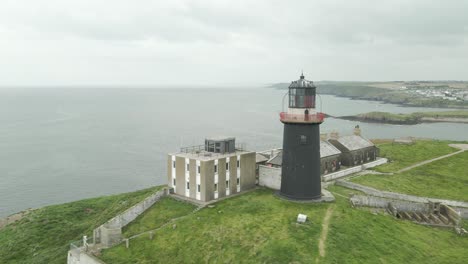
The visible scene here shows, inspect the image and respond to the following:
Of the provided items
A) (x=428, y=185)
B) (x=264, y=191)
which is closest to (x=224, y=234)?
(x=264, y=191)

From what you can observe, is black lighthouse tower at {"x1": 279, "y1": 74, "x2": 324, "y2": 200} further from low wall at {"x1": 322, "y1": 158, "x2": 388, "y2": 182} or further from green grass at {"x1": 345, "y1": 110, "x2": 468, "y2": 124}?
green grass at {"x1": 345, "y1": 110, "x2": 468, "y2": 124}

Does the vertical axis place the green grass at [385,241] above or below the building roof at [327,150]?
below

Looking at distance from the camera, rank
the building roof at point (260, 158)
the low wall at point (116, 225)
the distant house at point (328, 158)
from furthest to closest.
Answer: the distant house at point (328, 158) < the building roof at point (260, 158) < the low wall at point (116, 225)

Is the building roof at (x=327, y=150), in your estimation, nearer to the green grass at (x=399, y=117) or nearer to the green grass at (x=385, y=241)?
the green grass at (x=385, y=241)

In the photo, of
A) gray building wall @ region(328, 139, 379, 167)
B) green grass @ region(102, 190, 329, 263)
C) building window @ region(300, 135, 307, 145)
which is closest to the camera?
green grass @ region(102, 190, 329, 263)

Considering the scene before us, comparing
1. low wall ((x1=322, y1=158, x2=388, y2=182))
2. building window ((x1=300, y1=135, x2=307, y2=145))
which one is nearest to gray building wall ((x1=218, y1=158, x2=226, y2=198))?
building window ((x1=300, y1=135, x2=307, y2=145))

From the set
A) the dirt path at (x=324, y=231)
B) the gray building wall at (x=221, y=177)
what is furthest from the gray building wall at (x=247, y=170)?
the dirt path at (x=324, y=231)

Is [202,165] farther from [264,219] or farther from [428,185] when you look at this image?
[428,185]
